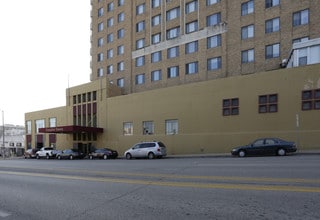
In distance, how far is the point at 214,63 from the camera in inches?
1705

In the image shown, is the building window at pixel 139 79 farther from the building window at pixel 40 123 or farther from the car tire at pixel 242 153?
the car tire at pixel 242 153

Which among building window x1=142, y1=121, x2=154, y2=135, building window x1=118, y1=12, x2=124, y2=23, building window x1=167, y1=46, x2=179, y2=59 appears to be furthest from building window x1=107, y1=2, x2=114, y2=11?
building window x1=142, y1=121, x2=154, y2=135

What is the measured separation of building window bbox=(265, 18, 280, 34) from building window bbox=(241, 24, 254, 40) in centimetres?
191

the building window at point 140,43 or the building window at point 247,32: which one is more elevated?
the building window at point 140,43

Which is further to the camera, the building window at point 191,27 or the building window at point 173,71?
the building window at point 173,71

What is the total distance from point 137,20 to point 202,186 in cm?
4824

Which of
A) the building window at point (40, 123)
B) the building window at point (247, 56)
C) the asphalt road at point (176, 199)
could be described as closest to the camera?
the asphalt road at point (176, 199)

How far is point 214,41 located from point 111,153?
1993cm

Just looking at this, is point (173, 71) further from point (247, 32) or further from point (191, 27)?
point (247, 32)

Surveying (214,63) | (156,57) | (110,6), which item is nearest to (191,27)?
(214,63)

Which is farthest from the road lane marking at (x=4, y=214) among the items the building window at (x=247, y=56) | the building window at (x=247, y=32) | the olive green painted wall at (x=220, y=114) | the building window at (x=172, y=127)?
the building window at (x=247, y=32)

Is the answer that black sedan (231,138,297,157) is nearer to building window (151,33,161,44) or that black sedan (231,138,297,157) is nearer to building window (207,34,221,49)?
building window (207,34,221,49)

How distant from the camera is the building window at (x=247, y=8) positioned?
40344 millimetres

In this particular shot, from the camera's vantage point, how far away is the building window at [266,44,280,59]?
3787 cm
